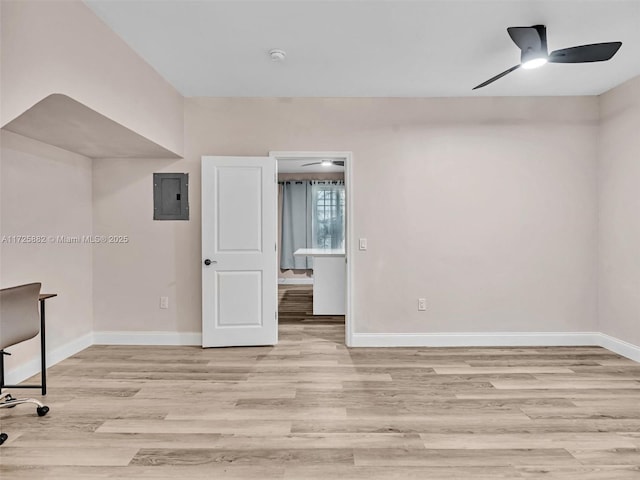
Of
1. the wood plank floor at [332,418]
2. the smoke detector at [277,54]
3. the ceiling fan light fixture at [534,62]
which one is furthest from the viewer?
the smoke detector at [277,54]

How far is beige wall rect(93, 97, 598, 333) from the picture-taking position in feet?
13.4

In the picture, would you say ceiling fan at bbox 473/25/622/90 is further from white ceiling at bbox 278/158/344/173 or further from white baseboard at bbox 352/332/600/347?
white ceiling at bbox 278/158/344/173

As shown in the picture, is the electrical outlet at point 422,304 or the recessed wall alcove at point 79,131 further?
the electrical outlet at point 422,304

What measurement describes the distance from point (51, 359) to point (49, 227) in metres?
1.20

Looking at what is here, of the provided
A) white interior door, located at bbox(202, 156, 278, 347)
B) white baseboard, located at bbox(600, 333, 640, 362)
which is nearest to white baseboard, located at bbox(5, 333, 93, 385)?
white interior door, located at bbox(202, 156, 278, 347)

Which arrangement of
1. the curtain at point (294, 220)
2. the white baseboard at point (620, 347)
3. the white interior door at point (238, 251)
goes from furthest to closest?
the curtain at point (294, 220), the white interior door at point (238, 251), the white baseboard at point (620, 347)

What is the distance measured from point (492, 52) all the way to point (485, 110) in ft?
3.65

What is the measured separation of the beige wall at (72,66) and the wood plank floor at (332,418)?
73.3 inches

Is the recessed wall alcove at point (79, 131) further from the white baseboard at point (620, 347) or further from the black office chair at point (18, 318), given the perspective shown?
the white baseboard at point (620, 347)

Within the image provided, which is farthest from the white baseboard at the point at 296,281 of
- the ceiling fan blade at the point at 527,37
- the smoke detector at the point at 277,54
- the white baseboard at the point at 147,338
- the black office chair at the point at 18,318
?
the ceiling fan blade at the point at 527,37

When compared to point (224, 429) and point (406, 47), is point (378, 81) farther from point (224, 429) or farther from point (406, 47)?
point (224, 429)

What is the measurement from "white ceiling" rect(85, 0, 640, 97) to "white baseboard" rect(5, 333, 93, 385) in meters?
2.71

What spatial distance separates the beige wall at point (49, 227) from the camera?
9.99 ft

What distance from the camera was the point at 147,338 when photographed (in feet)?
13.5
